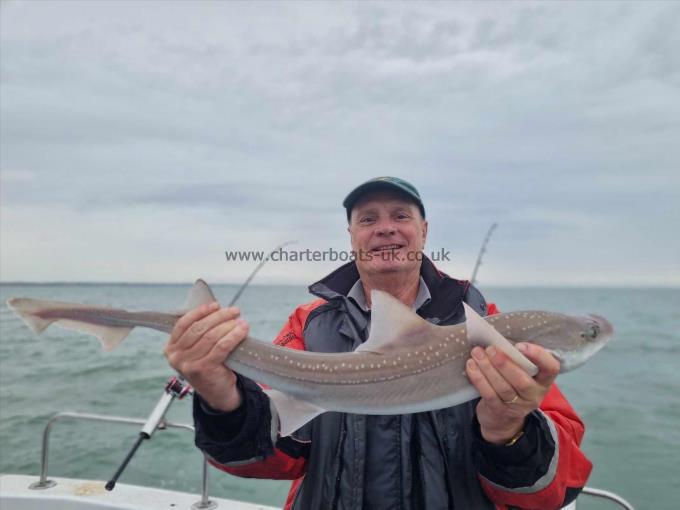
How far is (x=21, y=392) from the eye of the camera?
16859mm

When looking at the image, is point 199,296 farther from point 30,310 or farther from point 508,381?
point 508,381

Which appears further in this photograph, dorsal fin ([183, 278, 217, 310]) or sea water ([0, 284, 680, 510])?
sea water ([0, 284, 680, 510])

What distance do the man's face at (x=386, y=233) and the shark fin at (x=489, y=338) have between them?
1133mm

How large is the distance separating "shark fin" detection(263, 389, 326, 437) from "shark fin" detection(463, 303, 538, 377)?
876 millimetres

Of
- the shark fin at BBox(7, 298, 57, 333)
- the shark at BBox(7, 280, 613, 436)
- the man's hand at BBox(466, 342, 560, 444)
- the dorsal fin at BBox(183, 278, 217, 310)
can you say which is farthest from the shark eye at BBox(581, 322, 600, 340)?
the shark fin at BBox(7, 298, 57, 333)

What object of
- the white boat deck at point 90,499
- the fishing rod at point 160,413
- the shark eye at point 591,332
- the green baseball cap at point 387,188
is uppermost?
the green baseball cap at point 387,188

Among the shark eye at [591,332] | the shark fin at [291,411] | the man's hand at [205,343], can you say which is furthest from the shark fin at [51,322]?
the shark eye at [591,332]

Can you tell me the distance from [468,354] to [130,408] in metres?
15.9

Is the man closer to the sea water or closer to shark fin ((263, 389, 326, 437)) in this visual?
shark fin ((263, 389, 326, 437))

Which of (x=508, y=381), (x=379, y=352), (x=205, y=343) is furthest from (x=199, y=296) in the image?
(x=508, y=381)

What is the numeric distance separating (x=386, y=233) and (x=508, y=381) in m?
1.54

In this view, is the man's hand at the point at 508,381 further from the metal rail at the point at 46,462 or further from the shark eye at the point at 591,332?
the metal rail at the point at 46,462

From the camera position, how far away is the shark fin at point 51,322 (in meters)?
2.42

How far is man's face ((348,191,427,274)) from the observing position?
3486 mm
